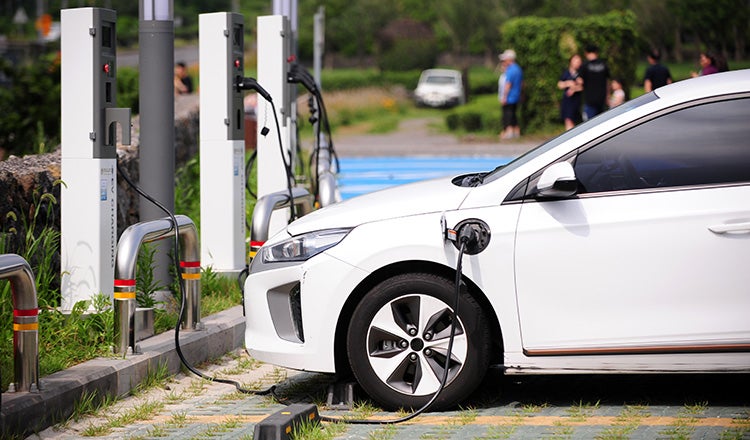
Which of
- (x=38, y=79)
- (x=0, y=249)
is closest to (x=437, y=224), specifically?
(x=0, y=249)

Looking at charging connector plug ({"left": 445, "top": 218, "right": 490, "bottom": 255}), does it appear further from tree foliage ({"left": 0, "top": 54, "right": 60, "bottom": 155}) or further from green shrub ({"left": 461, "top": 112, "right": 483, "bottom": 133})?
green shrub ({"left": 461, "top": 112, "right": 483, "bottom": 133})

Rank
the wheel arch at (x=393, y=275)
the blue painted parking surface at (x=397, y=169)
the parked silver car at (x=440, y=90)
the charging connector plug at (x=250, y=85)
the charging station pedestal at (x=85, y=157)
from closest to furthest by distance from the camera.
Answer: the wheel arch at (x=393, y=275)
the charging station pedestal at (x=85, y=157)
the charging connector plug at (x=250, y=85)
the blue painted parking surface at (x=397, y=169)
the parked silver car at (x=440, y=90)

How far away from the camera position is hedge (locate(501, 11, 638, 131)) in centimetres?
3039

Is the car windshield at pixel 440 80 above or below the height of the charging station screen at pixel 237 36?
above

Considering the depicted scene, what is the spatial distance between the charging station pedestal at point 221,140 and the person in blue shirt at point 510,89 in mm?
16439

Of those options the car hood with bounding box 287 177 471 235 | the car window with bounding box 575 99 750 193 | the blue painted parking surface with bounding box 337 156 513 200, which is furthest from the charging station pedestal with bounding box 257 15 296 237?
the blue painted parking surface with bounding box 337 156 513 200

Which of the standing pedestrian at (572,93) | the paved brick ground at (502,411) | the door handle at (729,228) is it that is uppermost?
the standing pedestrian at (572,93)

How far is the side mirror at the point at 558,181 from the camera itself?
6078 millimetres

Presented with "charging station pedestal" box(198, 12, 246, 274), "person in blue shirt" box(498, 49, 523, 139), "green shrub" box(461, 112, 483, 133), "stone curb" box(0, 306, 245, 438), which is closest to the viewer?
"stone curb" box(0, 306, 245, 438)

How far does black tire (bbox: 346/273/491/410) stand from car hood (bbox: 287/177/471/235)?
1.16 ft

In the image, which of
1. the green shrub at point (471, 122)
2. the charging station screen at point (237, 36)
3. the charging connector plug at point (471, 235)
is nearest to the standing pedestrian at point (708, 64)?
the charging station screen at point (237, 36)

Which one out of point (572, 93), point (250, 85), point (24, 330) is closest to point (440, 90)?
point (572, 93)

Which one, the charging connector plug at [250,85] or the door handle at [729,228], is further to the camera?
the charging connector plug at [250,85]

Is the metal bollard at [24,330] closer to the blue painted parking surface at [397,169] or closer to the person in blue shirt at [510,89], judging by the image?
the blue painted parking surface at [397,169]
